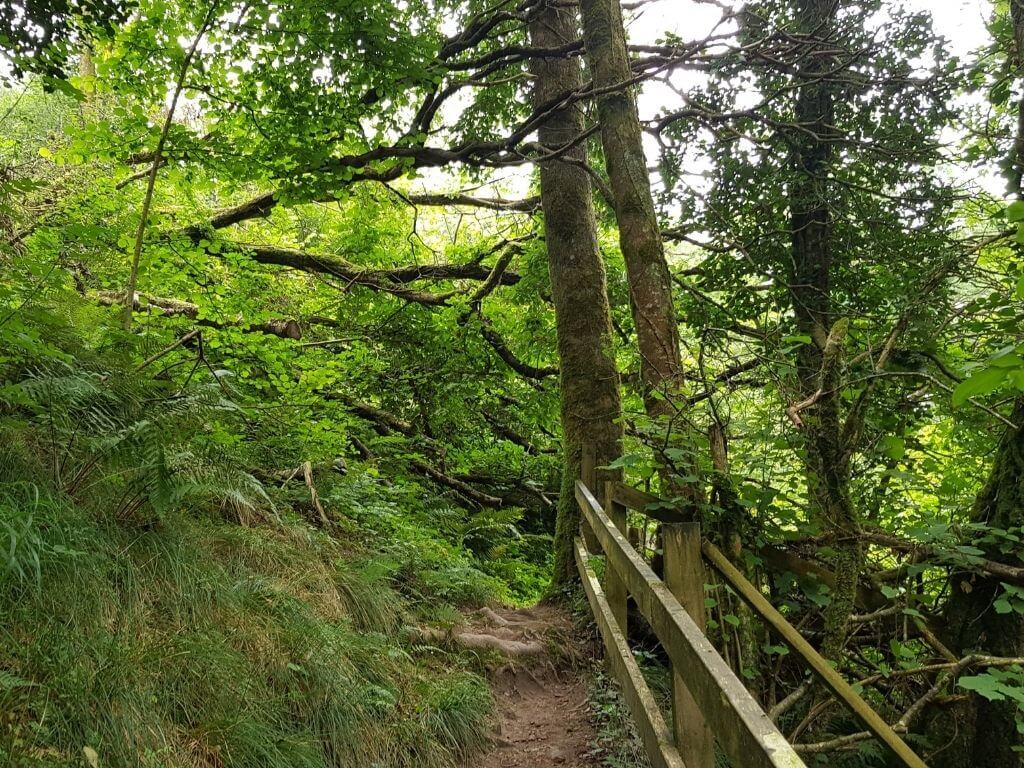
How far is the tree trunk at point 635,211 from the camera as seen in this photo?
14.7 feet

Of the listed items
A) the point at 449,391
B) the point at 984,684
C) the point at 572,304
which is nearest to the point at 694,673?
the point at 984,684

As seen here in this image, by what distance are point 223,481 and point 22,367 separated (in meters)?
1.51

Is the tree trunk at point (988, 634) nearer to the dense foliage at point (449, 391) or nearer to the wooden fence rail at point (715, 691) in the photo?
the dense foliage at point (449, 391)

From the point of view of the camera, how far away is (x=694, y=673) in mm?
2062

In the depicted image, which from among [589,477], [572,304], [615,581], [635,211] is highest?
[635,211]

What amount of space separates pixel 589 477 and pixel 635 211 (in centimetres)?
295

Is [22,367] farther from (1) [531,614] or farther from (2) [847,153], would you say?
(2) [847,153]

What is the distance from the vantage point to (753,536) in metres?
3.73

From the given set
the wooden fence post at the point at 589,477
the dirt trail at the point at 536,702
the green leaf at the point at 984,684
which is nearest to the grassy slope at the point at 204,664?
the dirt trail at the point at 536,702

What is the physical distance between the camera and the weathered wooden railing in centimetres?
166

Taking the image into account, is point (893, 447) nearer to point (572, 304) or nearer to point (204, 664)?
point (204, 664)

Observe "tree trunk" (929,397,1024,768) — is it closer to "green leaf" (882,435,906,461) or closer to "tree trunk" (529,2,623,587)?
"green leaf" (882,435,906,461)

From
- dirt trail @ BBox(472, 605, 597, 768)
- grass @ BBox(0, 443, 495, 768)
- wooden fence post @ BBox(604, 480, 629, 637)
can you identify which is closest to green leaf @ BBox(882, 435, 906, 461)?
wooden fence post @ BBox(604, 480, 629, 637)

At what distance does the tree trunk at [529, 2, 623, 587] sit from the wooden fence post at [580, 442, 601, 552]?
89 millimetres
